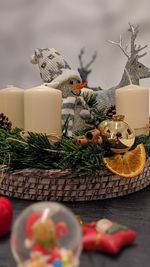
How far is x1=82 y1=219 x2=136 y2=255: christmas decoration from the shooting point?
1.14 feet

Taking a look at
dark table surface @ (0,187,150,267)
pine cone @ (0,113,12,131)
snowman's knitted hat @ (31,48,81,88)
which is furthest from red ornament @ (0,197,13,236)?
snowman's knitted hat @ (31,48,81,88)

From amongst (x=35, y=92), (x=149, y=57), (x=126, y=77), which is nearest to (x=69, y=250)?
(x=35, y=92)

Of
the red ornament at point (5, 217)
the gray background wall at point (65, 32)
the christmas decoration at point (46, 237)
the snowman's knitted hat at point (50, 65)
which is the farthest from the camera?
the gray background wall at point (65, 32)

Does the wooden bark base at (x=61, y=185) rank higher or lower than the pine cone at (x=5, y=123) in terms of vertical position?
lower

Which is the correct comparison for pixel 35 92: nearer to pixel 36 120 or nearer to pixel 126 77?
pixel 36 120

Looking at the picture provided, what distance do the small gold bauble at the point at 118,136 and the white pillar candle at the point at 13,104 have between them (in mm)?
222

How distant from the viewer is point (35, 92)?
0.57m

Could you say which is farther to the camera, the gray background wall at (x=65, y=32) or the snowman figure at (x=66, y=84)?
the gray background wall at (x=65, y=32)

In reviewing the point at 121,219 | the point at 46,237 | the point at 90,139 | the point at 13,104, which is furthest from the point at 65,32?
the point at 46,237

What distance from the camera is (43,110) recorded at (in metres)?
0.57

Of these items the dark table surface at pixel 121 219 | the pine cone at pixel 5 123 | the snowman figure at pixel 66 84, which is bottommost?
the dark table surface at pixel 121 219

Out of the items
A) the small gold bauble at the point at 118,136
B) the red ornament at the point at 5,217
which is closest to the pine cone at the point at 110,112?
the small gold bauble at the point at 118,136

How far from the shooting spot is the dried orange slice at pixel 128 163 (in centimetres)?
50

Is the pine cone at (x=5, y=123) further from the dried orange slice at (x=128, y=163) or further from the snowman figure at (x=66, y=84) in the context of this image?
the dried orange slice at (x=128, y=163)
